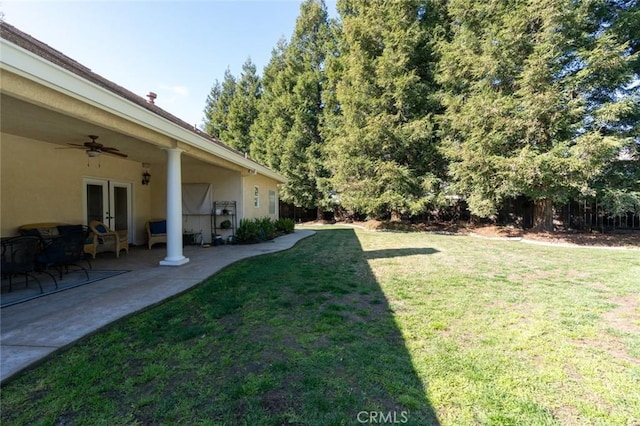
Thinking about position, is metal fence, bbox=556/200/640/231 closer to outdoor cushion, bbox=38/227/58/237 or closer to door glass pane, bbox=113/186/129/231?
door glass pane, bbox=113/186/129/231

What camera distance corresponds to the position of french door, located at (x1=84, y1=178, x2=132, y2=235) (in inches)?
310

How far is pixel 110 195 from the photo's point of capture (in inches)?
336

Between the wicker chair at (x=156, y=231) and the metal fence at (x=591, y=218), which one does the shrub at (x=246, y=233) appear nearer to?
the wicker chair at (x=156, y=231)

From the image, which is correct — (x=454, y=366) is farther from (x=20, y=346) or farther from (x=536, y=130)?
(x=536, y=130)

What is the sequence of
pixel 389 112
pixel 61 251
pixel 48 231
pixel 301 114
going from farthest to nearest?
pixel 301 114
pixel 389 112
pixel 48 231
pixel 61 251

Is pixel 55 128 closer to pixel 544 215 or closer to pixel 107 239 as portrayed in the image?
pixel 107 239

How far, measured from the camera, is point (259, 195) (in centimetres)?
1217

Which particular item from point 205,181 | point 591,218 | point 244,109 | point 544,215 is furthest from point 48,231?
point 244,109

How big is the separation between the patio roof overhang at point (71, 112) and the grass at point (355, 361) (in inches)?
110

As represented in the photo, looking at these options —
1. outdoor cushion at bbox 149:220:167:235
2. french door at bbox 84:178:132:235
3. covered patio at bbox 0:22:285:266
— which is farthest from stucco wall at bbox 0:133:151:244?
outdoor cushion at bbox 149:220:167:235

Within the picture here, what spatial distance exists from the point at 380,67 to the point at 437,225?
347 inches

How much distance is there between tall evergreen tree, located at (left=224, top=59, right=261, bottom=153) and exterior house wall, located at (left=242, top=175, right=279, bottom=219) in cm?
1331

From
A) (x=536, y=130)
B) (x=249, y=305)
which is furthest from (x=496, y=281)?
(x=536, y=130)

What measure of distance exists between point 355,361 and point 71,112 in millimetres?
4559
